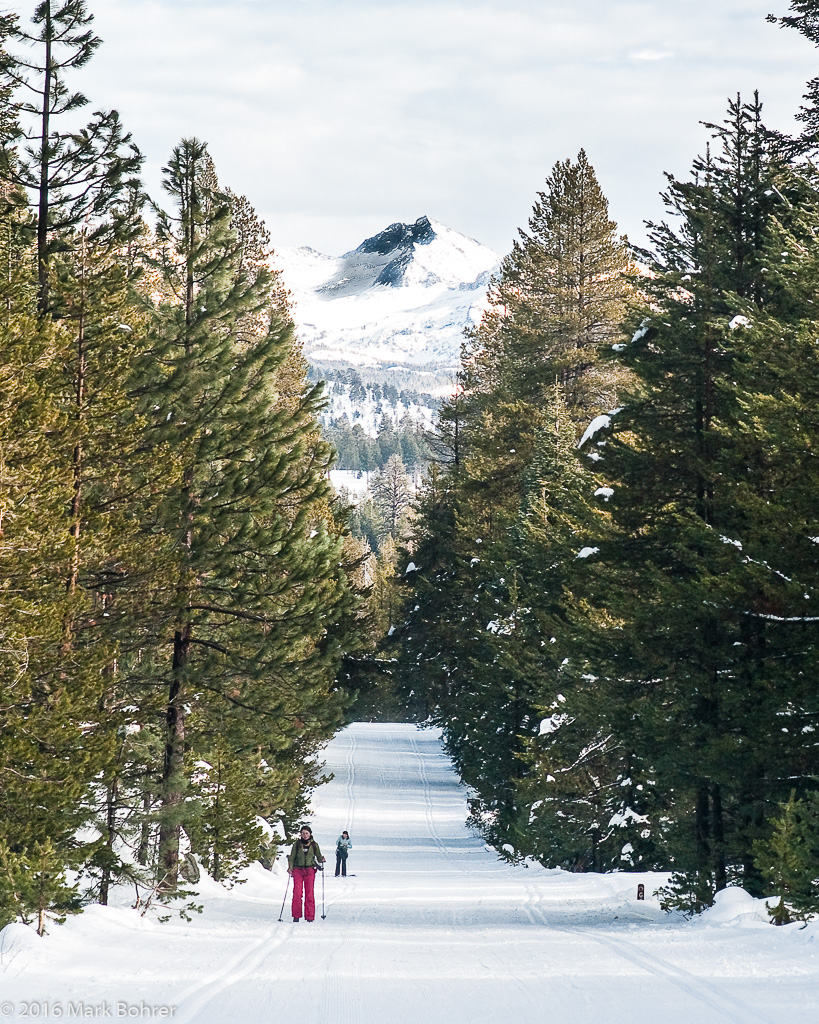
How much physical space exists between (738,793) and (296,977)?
8.39 m

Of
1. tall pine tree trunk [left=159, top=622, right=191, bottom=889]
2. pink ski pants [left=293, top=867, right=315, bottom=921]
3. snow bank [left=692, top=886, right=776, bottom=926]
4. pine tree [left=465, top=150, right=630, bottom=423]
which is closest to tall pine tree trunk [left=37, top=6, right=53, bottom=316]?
tall pine tree trunk [left=159, top=622, right=191, bottom=889]

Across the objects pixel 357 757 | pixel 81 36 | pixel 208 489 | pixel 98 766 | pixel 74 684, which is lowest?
pixel 357 757

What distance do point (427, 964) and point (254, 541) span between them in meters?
8.05

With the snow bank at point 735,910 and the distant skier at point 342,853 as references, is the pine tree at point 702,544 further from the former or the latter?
the distant skier at point 342,853

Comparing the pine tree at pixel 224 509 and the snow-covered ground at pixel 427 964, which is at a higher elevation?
the pine tree at pixel 224 509

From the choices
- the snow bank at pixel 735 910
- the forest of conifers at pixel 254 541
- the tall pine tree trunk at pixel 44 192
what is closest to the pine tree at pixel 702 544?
→ the forest of conifers at pixel 254 541

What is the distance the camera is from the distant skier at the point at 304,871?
51.6ft

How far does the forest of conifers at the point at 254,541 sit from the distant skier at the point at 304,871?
1.47m

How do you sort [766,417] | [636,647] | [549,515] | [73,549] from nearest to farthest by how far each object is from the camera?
[73,549]
[766,417]
[636,647]
[549,515]

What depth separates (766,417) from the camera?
14.5 metres

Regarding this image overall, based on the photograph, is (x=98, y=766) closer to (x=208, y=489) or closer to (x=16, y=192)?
(x=208, y=489)

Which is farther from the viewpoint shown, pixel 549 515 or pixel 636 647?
pixel 549 515

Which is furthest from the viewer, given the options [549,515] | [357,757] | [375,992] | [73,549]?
[357,757]

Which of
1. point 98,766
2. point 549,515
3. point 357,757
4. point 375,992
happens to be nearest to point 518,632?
point 549,515
